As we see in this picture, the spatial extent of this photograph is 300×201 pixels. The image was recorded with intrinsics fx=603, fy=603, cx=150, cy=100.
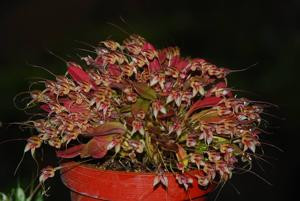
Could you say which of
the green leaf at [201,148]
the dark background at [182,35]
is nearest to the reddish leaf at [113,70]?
the green leaf at [201,148]

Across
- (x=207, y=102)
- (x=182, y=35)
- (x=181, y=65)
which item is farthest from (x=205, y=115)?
(x=182, y=35)

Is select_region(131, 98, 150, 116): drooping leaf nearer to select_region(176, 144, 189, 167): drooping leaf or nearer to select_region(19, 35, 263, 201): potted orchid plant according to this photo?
select_region(19, 35, 263, 201): potted orchid plant

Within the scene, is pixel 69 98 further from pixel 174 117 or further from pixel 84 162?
pixel 174 117

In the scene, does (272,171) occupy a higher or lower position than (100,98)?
lower

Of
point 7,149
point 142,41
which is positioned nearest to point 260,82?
point 7,149

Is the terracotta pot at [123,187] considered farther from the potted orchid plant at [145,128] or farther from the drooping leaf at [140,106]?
the drooping leaf at [140,106]

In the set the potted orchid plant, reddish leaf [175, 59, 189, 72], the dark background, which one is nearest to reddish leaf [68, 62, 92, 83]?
the potted orchid plant

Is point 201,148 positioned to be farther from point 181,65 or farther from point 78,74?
point 78,74
